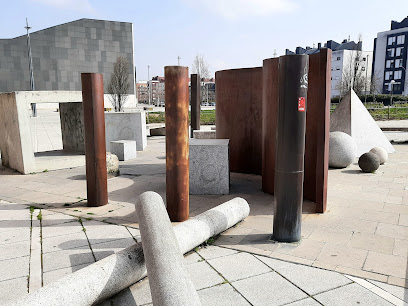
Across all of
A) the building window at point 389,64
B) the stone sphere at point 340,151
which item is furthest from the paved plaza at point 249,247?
the building window at point 389,64

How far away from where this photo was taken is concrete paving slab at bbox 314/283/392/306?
338cm

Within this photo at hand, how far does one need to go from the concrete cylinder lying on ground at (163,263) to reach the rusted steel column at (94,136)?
2.78 m

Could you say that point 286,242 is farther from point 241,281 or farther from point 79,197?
point 79,197

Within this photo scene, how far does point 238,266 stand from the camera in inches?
165

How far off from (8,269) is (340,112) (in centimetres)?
1206

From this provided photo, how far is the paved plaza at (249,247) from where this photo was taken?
360 cm

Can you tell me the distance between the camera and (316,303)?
338 centimetres

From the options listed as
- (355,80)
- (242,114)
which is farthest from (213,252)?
(355,80)

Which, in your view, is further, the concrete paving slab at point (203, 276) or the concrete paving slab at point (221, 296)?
the concrete paving slab at point (203, 276)

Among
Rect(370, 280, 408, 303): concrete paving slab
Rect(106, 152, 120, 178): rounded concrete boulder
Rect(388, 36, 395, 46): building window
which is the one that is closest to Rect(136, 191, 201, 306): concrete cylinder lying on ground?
Rect(370, 280, 408, 303): concrete paving slab

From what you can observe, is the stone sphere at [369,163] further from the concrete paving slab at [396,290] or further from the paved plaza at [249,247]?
the concrete paving slab at [396,290]

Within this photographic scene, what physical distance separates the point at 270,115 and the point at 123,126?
836 cm

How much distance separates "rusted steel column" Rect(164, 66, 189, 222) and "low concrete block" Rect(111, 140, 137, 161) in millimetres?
6713

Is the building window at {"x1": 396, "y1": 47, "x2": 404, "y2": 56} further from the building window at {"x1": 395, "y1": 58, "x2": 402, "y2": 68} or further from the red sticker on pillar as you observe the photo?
the red sticker on pillar
